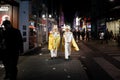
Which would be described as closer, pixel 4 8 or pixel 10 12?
pixel 4 8

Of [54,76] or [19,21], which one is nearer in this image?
[54,76]

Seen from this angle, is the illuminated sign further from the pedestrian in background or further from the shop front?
the pedestrian in background

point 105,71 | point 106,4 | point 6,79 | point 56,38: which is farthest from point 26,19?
point 106,4

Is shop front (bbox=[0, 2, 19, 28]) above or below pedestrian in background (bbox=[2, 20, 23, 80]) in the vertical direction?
above

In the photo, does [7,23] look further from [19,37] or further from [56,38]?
[56,38]

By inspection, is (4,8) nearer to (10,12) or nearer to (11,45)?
(10,12)

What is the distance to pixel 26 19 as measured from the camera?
22078 millimetres

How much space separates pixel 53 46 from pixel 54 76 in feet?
20.0

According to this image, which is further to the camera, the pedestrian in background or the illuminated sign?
the illuminated sign

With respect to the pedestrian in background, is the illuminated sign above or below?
above

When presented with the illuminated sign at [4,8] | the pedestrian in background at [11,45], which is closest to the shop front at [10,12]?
the illuminated sign at [4,8]

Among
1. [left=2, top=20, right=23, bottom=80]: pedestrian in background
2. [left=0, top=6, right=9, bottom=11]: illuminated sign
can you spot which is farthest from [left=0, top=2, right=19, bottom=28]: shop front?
A: [left=2, top=20, right=23, bottom=80]: pedestrian in background

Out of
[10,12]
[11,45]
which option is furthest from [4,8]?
[11,45]

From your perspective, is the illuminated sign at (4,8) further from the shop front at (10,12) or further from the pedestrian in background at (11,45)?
the pedestrian in background at (11,45)
